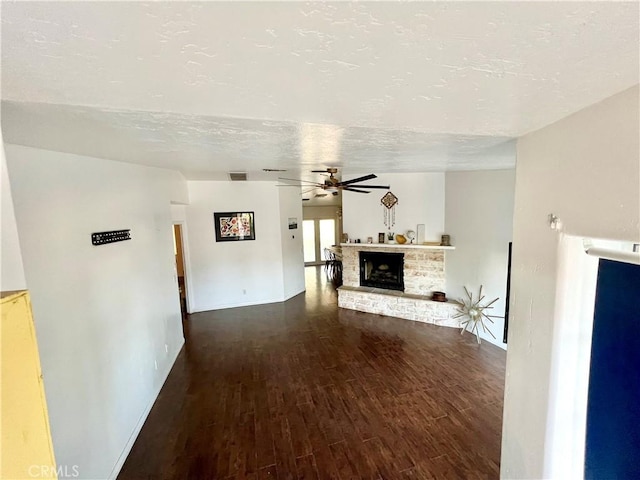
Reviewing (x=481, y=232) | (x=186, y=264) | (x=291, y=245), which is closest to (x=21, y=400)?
(x=481, y=232)

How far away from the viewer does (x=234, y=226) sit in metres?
5.71

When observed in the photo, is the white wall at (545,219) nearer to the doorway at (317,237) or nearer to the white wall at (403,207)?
the white wall at (403,207)

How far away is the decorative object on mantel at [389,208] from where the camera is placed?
535 cm

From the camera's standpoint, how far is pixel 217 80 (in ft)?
2.77

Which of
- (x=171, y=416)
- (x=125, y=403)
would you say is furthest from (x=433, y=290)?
(x=125, y=403)

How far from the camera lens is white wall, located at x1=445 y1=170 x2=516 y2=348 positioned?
12.7 ft

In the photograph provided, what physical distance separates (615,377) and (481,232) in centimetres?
338

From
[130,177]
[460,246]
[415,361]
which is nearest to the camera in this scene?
[130,177]

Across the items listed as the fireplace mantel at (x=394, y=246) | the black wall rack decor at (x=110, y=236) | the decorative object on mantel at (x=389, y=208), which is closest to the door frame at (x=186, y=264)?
the black wall rack decor at (x=110, y=236)

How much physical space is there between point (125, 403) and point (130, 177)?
202 cm

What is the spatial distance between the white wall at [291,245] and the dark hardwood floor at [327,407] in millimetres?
1765

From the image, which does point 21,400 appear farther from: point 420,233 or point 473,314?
point 420,233

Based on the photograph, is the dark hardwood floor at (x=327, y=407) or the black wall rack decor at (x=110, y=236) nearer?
the black wall rack decor at (x=110, y=236)

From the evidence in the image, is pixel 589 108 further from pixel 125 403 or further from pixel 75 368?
pixel 125 403
